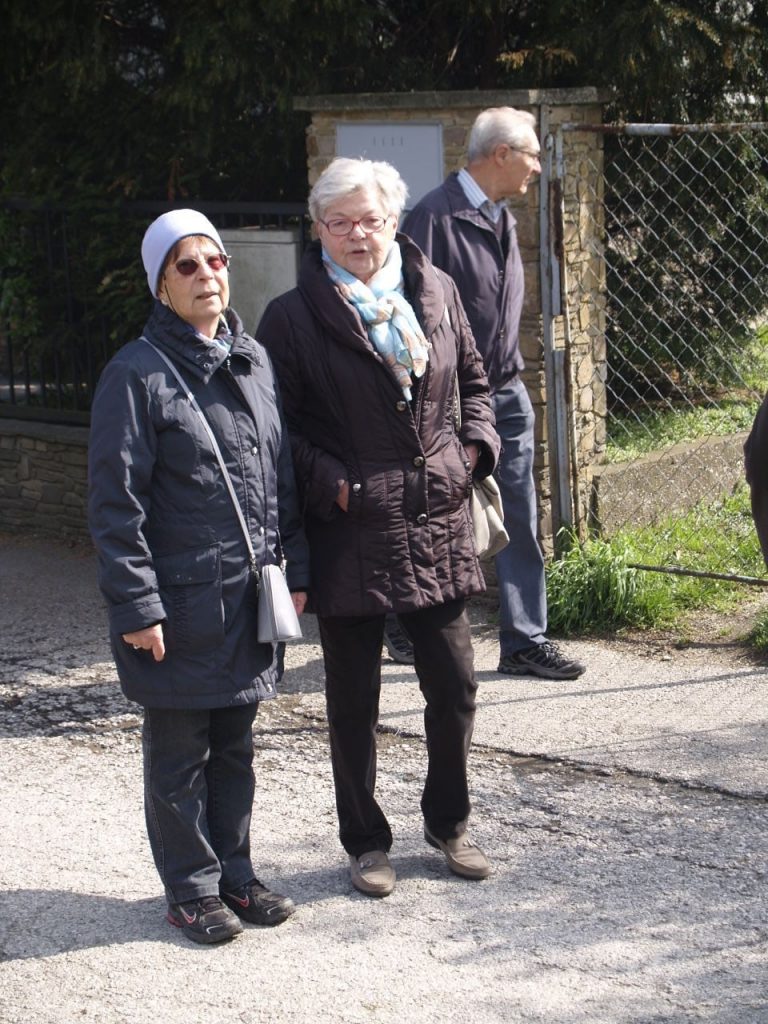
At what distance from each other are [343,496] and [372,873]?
1005 millimetres

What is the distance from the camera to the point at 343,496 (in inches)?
153

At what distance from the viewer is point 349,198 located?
386 centimetres

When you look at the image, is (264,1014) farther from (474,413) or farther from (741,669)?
(741,669)

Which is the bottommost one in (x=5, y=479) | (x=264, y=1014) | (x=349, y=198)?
(x=264, y=1014)

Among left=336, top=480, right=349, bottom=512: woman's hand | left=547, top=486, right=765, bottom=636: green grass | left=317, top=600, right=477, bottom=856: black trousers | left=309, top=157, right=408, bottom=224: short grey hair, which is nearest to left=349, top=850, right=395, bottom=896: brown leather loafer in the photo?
left=317, top=600, right=477, bottom=856: black trousers

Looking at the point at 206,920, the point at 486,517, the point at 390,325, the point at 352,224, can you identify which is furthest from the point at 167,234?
the point at 206,920

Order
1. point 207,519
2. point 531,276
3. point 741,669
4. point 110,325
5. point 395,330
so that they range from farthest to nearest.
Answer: point 110,325 → point 531,276 → point 741,669 → point 395,330 → point 207,519

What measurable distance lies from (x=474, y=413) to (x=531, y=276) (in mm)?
2159

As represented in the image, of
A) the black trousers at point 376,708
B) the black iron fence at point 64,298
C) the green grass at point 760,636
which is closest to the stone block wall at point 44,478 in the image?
the black iron fence at point 64,298

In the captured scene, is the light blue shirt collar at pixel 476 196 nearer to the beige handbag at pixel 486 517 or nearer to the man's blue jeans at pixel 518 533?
the man's blue jeans at pixel 518 533

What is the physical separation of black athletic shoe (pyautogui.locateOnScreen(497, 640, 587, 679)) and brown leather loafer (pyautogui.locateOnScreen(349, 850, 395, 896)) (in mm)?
1741

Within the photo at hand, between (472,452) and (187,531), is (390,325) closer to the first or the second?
(472,452)

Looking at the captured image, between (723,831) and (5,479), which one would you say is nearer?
(723,831)

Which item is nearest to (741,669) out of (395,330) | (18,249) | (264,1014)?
(395,330)
